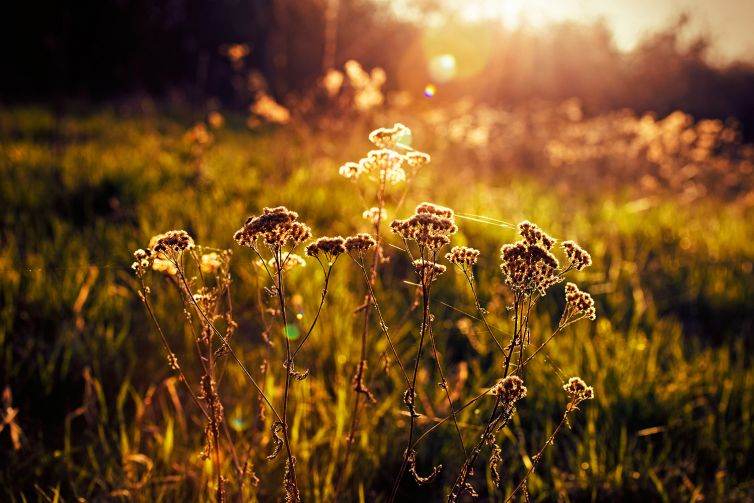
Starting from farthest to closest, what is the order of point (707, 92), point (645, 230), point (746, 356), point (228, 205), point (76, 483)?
1. point (707, 92)
2. point (645, 230)
3. point (228, 205)
4. point (746, 356)
5. point (76, 483)

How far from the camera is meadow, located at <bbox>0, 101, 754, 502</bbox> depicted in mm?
2131

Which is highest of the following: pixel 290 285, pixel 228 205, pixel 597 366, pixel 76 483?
pixel 228 205

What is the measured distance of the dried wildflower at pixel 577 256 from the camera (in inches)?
52.1

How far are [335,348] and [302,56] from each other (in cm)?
1216

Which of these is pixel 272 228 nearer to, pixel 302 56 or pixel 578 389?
pixel 578 389

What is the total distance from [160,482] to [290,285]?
1.51 meters

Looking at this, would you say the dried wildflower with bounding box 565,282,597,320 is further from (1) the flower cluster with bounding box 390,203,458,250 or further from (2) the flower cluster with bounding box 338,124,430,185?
(2) the flower cluster with bounding box 338,124,430,185

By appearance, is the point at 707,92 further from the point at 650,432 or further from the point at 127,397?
the point at 127,397

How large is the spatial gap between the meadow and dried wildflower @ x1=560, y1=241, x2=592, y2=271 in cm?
18

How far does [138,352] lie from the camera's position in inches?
110

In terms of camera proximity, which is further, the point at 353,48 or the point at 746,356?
the point at 353,48

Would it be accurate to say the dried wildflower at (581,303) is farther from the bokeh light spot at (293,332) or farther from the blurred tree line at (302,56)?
the blurred tree line at (302,56)

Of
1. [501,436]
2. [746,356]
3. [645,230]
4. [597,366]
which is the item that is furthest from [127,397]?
[645,230]

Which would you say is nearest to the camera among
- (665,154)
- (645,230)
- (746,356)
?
(746,356)
